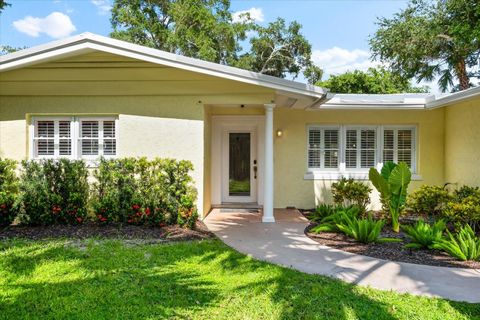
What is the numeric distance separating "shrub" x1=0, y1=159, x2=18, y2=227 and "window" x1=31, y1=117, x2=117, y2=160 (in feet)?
2.90

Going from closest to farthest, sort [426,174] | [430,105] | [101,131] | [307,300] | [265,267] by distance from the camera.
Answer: [307,300] → [265,267] → [101,131] → [430,105] → [426,174]

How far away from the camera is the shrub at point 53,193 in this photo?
8.02m

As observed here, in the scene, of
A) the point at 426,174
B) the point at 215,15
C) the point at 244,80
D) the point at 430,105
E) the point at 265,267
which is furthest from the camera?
the point at 215,15

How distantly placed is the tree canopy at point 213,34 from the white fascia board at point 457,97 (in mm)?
21456

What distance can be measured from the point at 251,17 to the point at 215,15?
3671 millimetres

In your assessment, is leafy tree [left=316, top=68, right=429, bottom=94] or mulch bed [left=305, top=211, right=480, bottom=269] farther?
leafy tree [left=316, top=68, right=429, bottom=94]

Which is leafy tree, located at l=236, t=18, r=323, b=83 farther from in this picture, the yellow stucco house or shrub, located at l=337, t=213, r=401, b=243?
shrub, located at l=337, t=213, r=401, b=243

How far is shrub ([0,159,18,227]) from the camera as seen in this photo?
799 cm

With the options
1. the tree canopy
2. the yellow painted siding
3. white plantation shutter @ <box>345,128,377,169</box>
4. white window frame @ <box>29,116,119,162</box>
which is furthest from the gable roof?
the tree canopy

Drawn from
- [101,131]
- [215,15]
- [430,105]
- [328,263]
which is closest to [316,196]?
[430,105]

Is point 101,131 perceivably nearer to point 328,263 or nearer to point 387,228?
point 328,263

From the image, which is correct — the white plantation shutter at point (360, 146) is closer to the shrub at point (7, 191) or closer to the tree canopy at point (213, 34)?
the shrub at point (7, 191)

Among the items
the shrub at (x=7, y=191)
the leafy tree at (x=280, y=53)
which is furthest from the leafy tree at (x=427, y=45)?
the shrub at (x=7, y=191)

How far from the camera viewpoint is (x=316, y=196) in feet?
36.9
